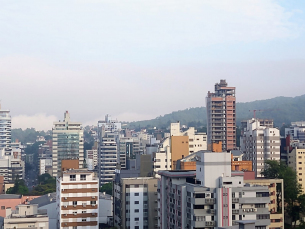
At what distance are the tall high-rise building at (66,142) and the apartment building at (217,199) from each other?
76.4 metres

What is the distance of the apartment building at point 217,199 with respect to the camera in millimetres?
39094

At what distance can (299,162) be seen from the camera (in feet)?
218

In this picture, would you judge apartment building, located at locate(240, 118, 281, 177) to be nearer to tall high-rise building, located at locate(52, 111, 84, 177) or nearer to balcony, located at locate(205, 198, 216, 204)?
balcony, located at locate(205, 198, 216, 204)

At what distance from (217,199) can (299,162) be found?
29696 mm

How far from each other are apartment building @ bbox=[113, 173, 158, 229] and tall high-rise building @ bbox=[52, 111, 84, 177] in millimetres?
63880

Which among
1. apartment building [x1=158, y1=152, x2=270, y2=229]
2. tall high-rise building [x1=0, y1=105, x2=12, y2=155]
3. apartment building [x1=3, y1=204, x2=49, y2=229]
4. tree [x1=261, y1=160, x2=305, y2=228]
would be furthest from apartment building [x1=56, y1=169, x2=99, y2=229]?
tall high-rise building [x1=0, y1=105, x2=12, y2=155]

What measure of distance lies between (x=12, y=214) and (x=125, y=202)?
10083mm

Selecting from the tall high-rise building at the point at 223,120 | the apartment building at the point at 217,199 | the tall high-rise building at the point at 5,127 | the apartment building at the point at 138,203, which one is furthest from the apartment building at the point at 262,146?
the tall high-rise building at the point at 5,127

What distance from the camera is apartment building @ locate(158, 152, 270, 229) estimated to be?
39.1 m

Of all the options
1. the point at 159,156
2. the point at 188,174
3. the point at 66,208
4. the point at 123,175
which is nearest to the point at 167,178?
the point at 188,174

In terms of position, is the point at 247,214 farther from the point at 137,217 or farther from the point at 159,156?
the point at 159,156

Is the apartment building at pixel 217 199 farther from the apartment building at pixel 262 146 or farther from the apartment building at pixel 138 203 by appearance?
the apartment building at pixel 262 146

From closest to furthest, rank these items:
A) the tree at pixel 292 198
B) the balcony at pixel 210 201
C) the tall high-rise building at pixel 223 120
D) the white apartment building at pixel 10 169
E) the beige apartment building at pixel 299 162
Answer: the balcony at pixel 210 201 → the tree at pixel 292 198 → the beige apartment building at pixel 299 162 → the tall high-rise building at pixel 223 120 → the white apartment building at pixel 10 169

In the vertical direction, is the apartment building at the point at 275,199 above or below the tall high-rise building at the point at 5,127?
below
